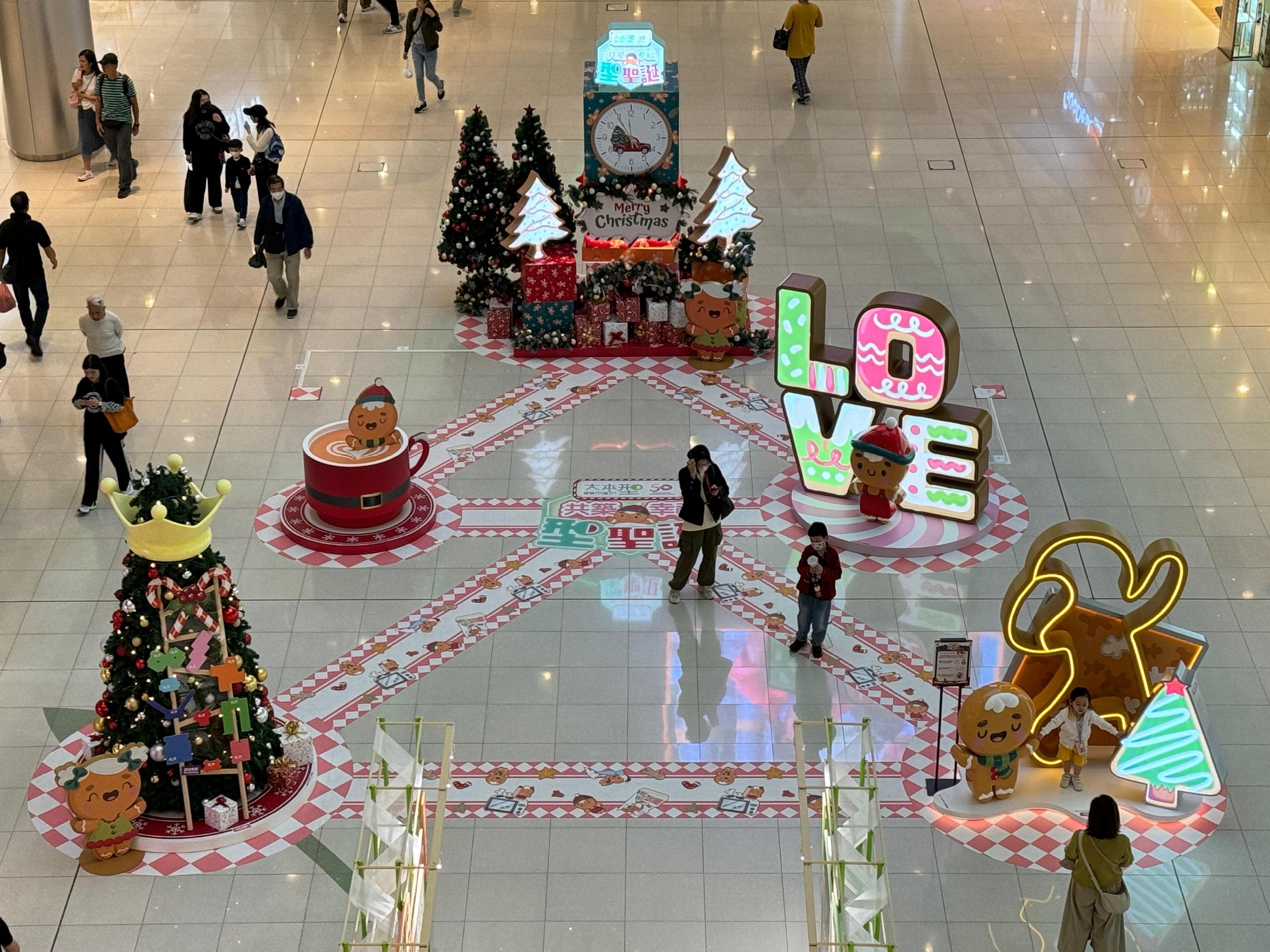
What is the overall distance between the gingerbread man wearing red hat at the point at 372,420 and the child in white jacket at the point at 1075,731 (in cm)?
555

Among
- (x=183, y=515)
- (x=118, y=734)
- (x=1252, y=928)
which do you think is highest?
(x=183, y=515)

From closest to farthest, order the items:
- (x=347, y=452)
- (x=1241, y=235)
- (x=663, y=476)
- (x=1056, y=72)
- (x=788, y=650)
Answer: (x=788, y=650), (x=347, y=452), (x=663, y=476), (x=1241, y=235), (x=1056, y=72)

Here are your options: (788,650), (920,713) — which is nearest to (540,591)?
(788,650)

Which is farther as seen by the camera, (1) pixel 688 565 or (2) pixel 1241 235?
(2) pixel 1241 235

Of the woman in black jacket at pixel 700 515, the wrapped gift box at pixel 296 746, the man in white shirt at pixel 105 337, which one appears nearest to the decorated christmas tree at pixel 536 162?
the man in white shirt at pixel 105 337

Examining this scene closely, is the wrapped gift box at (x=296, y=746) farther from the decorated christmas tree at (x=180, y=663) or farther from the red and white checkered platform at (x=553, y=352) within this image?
the red and white checkered platform at (x=553, y=352)

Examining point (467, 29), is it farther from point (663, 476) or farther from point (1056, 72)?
point (663, 476)

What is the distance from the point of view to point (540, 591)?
43.4ft

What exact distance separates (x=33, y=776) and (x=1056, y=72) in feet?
53.8

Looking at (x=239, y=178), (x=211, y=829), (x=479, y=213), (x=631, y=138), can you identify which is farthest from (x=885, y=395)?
(x=239, y=178)

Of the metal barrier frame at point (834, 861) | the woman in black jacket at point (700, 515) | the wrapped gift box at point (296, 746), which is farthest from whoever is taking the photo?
the woman in black jacket at point (700, 515)

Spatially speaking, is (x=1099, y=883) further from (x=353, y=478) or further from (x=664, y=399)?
(x=664, y=399)

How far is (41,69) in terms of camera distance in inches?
794

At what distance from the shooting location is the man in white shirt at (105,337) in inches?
558
